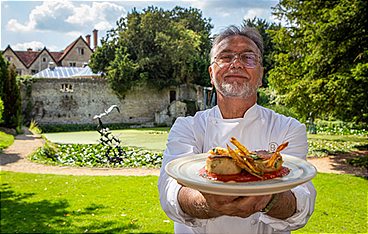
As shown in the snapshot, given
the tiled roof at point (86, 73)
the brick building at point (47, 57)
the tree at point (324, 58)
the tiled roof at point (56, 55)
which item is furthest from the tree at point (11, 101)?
the tiled roof at point (56, 55)

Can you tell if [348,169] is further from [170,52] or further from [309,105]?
[170,52]

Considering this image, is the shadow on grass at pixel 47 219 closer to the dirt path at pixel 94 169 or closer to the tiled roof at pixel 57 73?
Answer: the dirt path at pixel 94 169

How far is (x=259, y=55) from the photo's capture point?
168 centimetres

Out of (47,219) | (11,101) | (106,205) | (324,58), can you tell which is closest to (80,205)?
(106,205)

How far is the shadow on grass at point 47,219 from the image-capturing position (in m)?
4.20

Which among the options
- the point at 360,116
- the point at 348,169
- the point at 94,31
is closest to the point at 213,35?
the point at 348,169

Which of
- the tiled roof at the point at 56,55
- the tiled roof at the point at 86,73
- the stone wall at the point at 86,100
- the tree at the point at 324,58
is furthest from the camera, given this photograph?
the tiled roof at the point at 56,55

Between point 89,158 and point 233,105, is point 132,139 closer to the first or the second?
point 89,158

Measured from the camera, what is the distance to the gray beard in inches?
63.4

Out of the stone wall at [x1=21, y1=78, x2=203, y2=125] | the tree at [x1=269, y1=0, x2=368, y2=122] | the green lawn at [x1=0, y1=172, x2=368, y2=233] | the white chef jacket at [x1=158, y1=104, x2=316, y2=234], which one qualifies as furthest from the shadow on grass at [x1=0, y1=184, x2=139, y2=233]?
the stone wall at [x1=21, y1=78, x2=203, y2=125]

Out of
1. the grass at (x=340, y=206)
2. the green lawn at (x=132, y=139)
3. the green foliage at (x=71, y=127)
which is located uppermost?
the grass at (x=340, y=206)

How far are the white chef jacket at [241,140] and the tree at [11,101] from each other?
51.2 feet

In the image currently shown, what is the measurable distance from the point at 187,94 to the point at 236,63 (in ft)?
81.6

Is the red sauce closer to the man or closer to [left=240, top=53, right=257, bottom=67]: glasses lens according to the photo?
the man
